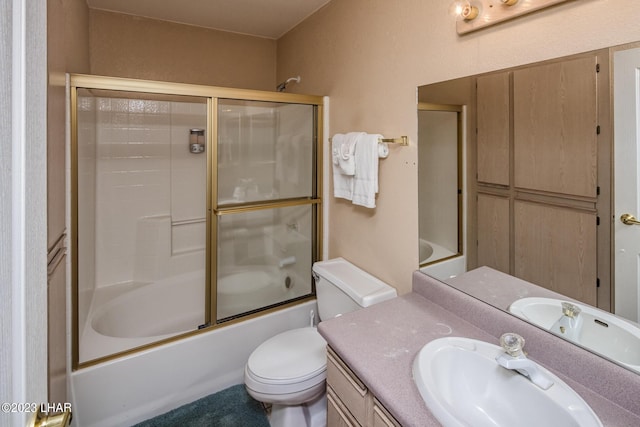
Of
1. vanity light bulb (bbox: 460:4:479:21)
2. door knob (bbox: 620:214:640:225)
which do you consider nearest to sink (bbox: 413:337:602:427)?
door knob (bbox: 620:214:640:225)

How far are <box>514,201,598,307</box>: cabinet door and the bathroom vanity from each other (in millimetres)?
162

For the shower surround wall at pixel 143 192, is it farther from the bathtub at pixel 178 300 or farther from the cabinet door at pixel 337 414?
the cabinet door at pixel 337 414

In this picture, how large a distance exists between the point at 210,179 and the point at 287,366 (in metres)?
1.11

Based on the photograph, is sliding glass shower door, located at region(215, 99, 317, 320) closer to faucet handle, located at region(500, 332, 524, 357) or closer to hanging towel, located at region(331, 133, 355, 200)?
hanging towel, located at region(331, 133, 355, 200)

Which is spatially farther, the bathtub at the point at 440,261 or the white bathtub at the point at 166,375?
the white bathtub at the point at 166,375

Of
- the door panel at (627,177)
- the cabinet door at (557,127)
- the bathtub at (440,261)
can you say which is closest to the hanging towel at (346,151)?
the bathtub at (440,261)

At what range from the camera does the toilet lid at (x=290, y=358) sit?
148 centimetres

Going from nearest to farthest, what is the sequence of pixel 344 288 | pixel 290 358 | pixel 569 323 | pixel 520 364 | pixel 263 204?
pixel 520 364, pixel 569 323, pixel 290 358, pixel 344 288, pixel 263 204

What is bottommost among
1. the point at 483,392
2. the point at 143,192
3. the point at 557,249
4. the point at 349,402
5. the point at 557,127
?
the point at 349,402

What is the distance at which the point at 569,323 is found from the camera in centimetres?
98

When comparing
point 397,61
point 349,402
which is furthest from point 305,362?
point 397,61

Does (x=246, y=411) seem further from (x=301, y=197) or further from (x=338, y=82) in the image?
(x=338, y=82)

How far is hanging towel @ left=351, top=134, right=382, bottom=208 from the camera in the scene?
163 centimetres

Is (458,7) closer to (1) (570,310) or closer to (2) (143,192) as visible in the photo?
(1) (570,310)
